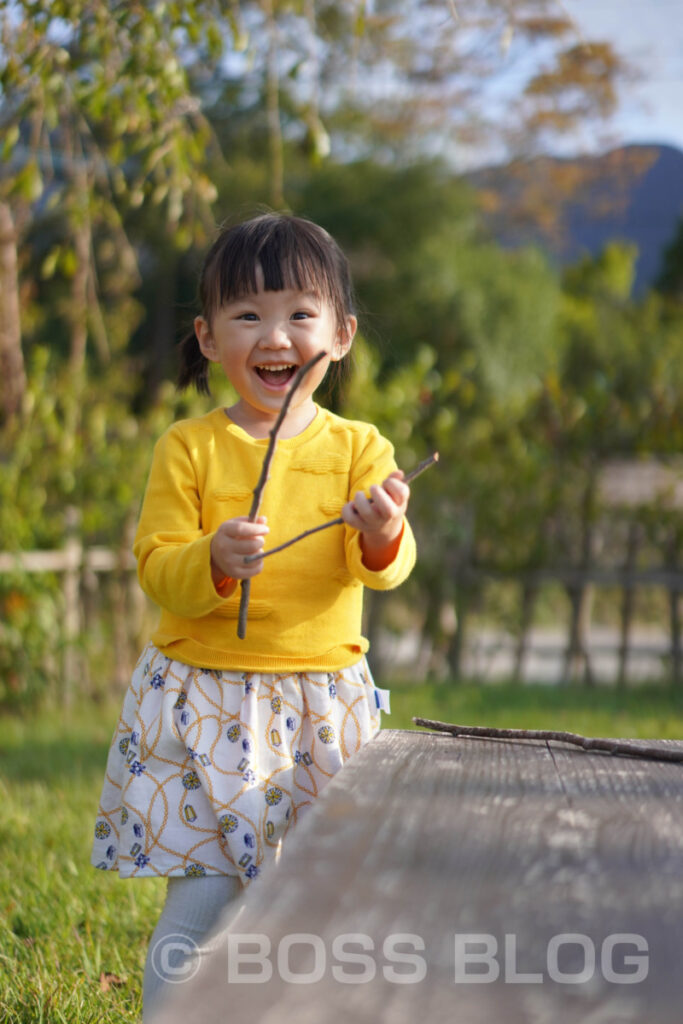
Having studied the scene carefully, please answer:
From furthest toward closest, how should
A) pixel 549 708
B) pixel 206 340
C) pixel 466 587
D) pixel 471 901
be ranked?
pixel 466 587 < pixel 549 708 < pixel 206 340 < pixel 471 901

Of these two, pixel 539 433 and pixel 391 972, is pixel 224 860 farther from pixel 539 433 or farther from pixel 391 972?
pixel 539 433

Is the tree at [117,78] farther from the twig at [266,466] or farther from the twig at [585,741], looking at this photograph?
the twig at [585,741]

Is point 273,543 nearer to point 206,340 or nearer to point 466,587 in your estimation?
point 206,340

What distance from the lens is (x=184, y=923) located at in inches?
63.9

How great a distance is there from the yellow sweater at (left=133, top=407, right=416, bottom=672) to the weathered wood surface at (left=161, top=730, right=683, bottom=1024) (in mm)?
453

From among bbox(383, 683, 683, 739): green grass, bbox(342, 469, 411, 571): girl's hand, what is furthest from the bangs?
bbox(383, 683, 683, 739): green grass

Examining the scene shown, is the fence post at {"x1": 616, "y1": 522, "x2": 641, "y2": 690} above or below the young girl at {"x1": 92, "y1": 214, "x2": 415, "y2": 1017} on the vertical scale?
below

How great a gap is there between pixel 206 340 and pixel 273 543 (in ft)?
1.23

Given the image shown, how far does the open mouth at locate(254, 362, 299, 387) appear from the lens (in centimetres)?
177

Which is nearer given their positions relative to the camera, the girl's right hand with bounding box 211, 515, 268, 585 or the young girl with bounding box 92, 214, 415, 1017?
the girl's right hand with bounding box 211, 515, 268, 585

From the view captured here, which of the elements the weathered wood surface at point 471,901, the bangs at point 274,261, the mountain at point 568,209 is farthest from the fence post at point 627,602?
the mountain at point 568,209

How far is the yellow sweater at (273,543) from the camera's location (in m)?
1.72

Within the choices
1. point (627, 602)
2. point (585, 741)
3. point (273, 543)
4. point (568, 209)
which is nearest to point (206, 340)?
point (273, 543)

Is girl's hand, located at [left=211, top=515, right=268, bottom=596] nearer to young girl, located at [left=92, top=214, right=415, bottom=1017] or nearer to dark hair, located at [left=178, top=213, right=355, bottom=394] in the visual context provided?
young girl, located at [left=92, top=214, right=415, bottom=1017]
